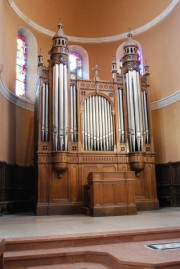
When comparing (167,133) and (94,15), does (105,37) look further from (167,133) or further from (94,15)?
(167,133)

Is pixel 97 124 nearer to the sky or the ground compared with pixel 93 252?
nearer to the sky

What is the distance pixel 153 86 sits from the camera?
1283cm

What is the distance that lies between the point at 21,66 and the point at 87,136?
4631 millimetres

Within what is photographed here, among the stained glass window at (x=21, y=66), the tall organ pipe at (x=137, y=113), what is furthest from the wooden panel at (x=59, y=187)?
the stained glass window at (x=21, y=66)

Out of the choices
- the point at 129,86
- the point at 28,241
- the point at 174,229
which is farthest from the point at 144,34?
the point at 28,241

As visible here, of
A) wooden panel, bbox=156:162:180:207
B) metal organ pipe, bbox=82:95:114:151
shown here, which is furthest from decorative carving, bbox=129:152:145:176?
wooden panel, bbox=156:162:180:207

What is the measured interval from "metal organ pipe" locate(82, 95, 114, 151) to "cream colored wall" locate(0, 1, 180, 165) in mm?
2539

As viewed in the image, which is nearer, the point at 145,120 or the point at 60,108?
the point at 60,108

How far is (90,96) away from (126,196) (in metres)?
4.03

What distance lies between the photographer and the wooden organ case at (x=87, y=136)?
384 inches

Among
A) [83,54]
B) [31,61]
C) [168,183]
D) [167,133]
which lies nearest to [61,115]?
[31,61]

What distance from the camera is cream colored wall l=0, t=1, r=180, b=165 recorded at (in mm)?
10703

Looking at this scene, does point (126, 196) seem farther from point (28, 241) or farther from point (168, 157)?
point (28, 241)

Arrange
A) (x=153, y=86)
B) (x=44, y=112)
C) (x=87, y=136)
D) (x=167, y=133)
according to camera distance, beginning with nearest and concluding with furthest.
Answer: (x=44, y=112) → (x=87, y=136) → (x=167, y=133) → (x=153, y=86)
